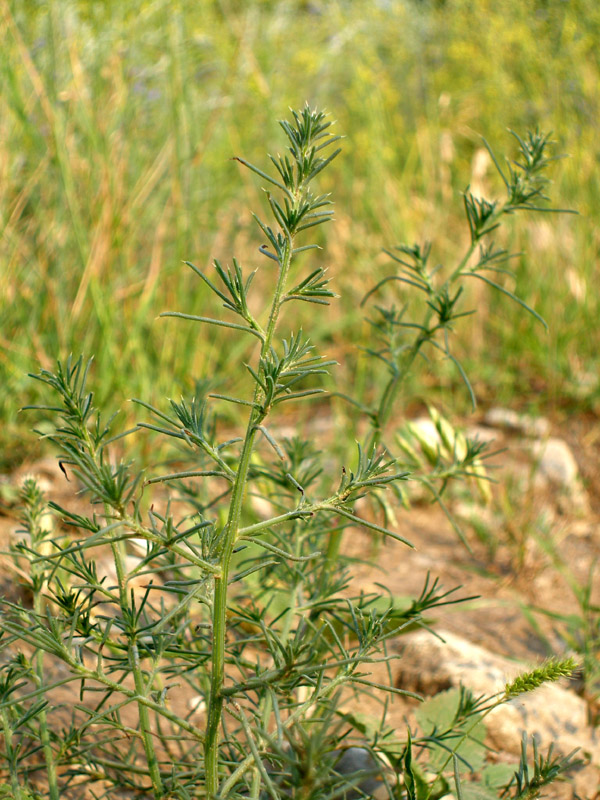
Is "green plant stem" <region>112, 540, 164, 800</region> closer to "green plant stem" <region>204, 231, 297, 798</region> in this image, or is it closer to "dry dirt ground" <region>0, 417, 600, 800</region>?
"green plant stem" <region>204, 231, 297, 798</region>

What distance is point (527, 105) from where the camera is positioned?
384cm

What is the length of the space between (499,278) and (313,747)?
3.20m

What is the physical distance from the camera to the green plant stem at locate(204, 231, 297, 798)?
2.46ft

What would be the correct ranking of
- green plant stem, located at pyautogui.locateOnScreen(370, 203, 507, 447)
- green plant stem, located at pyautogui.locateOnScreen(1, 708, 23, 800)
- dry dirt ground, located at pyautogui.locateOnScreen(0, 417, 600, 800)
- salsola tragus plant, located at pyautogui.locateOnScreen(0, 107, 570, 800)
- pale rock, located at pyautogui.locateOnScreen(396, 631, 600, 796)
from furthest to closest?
dry dirt ground, located at pyautogui.locateOnScreen(0, 417, 600, 800), pale rock, located at pyautogui.locateOnScreen(396, 631, 600, 796), green plant stem, located at pyautogui.locateOnScreen(370, 203, 507, 447), green plant stem, located at pyautogui.locateOnScreen(1, 708, 23, 800), salsola tragus plant, located at pyautogui.locateOnScreen(0, 107, 570, 800)

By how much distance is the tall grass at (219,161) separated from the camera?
95.8 inches

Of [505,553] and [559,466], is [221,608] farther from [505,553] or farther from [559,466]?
[559,466]

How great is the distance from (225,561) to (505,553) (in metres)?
1.67

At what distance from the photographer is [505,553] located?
2232 millimetres

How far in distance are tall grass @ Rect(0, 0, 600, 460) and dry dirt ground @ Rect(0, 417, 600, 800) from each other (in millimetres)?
524

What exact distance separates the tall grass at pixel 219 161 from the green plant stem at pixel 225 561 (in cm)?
105

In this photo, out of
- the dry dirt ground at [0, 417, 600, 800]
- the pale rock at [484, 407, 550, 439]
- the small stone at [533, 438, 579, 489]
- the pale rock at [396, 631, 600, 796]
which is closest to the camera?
the pale rock at [396, 631, 600, 796]

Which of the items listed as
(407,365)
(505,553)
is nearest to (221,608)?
(407,365)

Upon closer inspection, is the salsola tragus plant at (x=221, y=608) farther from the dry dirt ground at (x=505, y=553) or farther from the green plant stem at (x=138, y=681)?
the dry dirt ground at (x=505, y=553)

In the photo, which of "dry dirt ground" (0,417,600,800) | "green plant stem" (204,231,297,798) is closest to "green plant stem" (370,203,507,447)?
"green plant stem" (204,231,297,798)
